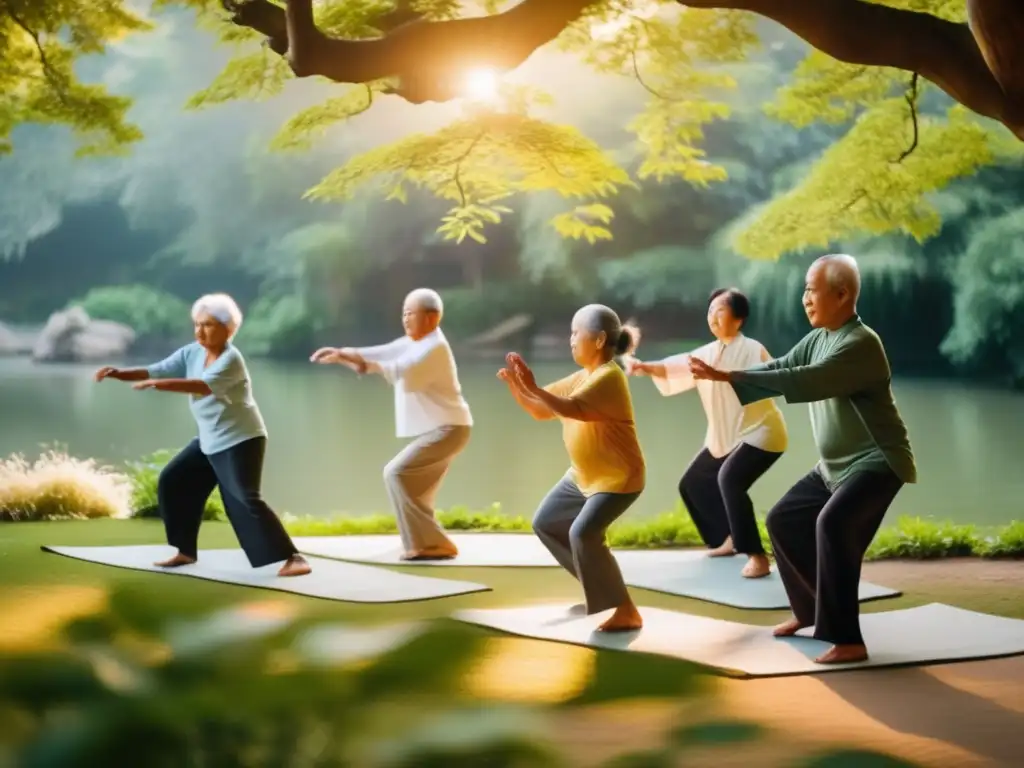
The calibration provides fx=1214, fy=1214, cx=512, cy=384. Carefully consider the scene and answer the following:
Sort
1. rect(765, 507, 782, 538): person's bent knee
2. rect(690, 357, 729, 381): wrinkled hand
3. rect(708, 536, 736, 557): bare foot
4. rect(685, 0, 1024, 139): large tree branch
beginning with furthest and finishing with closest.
Result: rect(708, 536, 736, 557): bare foot, rect(685, 0, 1024, 139): large tree branch, rect(765, 507, 782, 538): person's bent knee, rect(690, 357, 729, 381): wrinkled hand

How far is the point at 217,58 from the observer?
13.3 meters

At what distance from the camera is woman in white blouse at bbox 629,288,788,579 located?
5918 mm

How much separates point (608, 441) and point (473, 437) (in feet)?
24.8

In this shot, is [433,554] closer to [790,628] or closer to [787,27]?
[790,628]

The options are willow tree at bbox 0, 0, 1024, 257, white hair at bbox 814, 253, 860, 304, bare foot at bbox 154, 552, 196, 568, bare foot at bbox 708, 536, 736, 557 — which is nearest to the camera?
white hair at bbox 814, 253, 860, 304

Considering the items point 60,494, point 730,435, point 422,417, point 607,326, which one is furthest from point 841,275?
point 60,494

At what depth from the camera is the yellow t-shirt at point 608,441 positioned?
14.8 feet

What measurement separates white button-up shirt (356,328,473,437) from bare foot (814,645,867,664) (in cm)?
270

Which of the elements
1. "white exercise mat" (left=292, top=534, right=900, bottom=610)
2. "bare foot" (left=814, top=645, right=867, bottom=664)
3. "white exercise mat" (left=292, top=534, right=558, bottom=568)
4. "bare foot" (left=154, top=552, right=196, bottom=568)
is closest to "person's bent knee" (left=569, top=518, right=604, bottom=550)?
"bare foot" (left=814, top=645, right=867, bottom=664)

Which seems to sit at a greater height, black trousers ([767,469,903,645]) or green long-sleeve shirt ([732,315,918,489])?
green long-sleeve shirt ([732,315,918,489])

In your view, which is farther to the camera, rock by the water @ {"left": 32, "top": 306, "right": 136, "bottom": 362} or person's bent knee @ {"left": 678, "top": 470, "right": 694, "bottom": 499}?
rock by the water @ {"left": 32, "top": 306, "right": 136, "bottom": 362}

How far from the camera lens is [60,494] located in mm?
8195

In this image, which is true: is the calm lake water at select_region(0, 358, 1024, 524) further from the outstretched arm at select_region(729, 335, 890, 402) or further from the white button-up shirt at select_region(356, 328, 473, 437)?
the outstretched arm at select_region(729, 335, 890, 402)

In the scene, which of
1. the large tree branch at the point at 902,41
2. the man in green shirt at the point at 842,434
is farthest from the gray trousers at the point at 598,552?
the large tree branch at the point at 902,41
